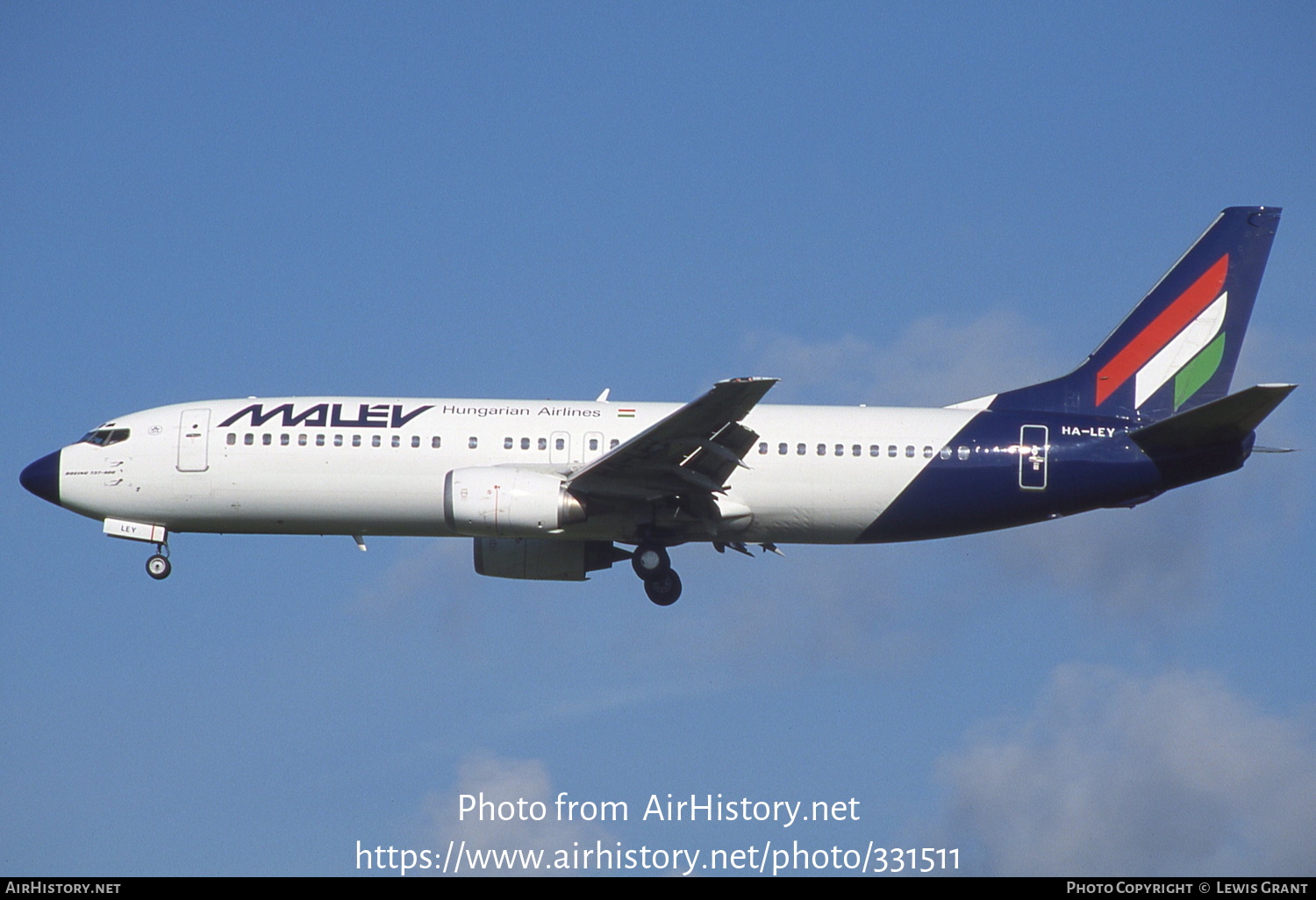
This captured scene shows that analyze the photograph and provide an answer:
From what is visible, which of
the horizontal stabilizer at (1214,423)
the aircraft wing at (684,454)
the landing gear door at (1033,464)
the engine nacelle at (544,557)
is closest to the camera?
the horizontal stabilizer at (1214,423)

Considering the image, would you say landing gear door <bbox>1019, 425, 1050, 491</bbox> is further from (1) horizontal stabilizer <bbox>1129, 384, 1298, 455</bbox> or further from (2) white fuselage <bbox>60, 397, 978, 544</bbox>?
(1) horizontal stabilizer <bbox>1129, 384, 1298, 455</bbox>

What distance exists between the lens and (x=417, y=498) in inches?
1321

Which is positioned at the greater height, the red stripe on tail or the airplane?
→ the red stripe on tail

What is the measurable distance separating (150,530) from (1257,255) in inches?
1045

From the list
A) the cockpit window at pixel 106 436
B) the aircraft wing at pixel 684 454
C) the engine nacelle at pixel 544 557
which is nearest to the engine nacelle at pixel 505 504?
the aircraft wing at pixel 684 454

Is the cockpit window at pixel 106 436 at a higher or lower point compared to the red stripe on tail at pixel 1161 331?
lower

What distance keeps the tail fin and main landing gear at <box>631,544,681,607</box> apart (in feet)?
27.6

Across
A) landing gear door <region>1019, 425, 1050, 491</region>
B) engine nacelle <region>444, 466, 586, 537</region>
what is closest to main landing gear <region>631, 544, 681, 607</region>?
engine nacelle <region>444, 466, 586, 537</region>

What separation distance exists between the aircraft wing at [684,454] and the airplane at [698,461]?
61 mm

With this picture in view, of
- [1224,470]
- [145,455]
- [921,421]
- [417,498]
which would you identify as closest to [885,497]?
[921,421]

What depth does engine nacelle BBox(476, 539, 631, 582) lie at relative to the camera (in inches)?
1425

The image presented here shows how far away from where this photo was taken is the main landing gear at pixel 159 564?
116 feet

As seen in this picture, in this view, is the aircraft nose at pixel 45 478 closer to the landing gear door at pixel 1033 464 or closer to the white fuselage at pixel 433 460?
the white fuselage at pixel 433 460

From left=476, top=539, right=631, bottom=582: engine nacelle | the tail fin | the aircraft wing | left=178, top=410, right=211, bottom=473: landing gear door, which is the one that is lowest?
left=476, top=539, right=631, bottom=582: engine nacelle
